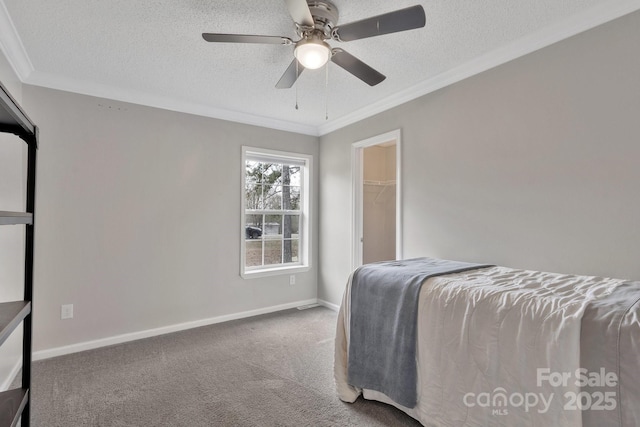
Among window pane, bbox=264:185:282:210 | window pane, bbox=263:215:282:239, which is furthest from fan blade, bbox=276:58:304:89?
window pane, bbox=263:215:282:239

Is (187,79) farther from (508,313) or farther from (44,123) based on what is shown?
(508,313)

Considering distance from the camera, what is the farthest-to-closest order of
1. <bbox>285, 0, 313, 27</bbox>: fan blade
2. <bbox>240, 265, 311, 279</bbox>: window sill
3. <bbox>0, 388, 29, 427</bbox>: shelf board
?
<bbox>240, 265, 311, 279</bbox>: window sill → <bbox>285, 0, 313, 27</bbox>: fan blade → <bbox>0, 388, 29, 427</bbox>: shelf board

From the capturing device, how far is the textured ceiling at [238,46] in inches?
74.8

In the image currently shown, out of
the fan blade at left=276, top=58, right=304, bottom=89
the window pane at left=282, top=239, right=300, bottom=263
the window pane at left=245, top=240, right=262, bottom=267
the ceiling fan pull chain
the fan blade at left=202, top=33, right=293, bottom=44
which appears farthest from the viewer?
the window pane at left=282, top=239, right=300, bottom=263

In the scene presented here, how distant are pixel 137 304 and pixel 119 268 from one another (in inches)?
16.1

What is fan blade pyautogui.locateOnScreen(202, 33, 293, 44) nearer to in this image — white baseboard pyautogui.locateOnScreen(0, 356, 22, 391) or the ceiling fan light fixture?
the ceiling fan light fixture

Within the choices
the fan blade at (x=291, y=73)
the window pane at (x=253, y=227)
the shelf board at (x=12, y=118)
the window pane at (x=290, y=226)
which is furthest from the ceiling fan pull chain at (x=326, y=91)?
the shelf board at (x=12, y=118)

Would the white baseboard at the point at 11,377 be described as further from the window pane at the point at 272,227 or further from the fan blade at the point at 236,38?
the fan blade at the point at 236,38

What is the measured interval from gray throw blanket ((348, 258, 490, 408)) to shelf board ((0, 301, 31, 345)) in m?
1.71

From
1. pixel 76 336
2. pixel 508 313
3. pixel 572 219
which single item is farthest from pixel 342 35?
pixel 76 336

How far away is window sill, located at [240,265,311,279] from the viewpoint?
12.6 ft

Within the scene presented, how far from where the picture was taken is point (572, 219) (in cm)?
202

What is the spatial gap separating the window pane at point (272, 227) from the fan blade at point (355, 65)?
2371 mm

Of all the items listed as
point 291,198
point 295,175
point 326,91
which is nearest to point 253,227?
point 291,198
